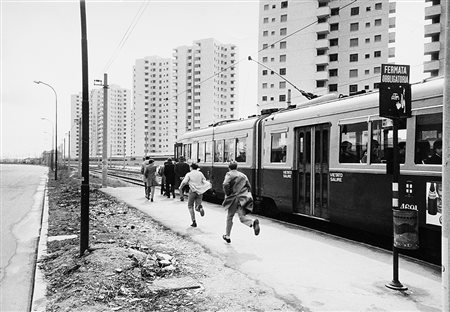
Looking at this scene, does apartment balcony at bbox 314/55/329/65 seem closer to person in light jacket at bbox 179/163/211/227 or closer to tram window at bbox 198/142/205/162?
tram window at bbox 198/142/205/162

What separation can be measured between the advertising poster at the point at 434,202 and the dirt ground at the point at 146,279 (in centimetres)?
313

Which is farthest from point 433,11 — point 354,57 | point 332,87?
point 332,87

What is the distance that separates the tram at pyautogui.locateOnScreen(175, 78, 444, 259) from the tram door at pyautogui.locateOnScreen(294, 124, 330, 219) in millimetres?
24

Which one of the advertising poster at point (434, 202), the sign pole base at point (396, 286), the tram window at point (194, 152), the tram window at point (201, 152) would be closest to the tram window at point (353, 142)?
the advertising poster at point (434, 202)

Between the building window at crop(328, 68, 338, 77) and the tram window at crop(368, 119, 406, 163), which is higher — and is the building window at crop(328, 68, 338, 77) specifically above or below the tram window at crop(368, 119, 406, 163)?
above

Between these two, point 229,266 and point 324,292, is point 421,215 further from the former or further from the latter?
point 229,266

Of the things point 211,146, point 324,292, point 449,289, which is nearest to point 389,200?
point 324,292

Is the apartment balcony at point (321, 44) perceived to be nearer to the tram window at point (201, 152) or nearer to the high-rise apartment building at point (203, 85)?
the high-rise apartment building at point (203, 85)

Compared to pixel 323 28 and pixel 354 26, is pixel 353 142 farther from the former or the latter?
pixel 354 26

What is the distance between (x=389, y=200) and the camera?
7750 millimetres

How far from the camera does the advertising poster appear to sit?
6602mm

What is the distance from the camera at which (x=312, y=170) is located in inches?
401

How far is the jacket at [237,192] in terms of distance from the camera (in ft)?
28.3

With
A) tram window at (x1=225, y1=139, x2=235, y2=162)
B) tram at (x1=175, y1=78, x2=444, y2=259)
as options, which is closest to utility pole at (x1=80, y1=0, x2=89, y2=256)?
tram at (x1=175, y1=78, x2=444, y2=259)
